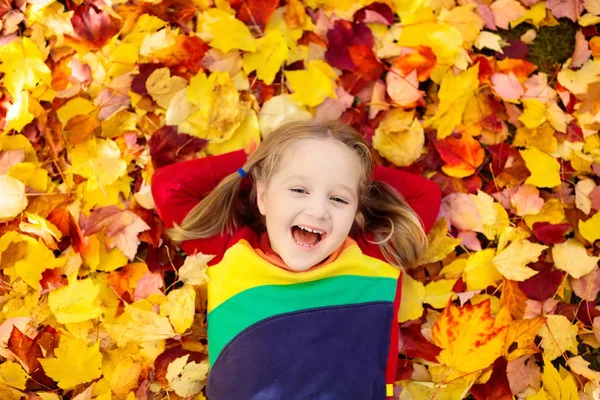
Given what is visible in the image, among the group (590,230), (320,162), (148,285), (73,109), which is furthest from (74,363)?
(590,230)

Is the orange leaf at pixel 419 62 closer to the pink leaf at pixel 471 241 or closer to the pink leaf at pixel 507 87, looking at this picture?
the pink leaf at pixel 507 87

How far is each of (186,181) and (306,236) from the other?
47 cm

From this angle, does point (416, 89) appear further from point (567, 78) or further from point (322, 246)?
point (322, 246)

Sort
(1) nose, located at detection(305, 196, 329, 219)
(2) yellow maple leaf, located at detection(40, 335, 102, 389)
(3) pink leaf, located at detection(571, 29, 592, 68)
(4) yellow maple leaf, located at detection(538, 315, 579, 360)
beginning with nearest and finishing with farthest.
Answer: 1. (1) nose, located at detection(305, 196, 329, 219)
2. (2) yellow maple leaf, located at detection(40, 335, 102, 389)
3. (4) yellow maple leaf, located at detection(538, 315, 579, 360)
4. (3) pink leaf, located at detection(571, 29, 592, 68)

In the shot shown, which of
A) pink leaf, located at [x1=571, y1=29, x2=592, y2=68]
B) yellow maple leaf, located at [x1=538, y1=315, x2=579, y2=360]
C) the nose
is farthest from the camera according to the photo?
pink leaf, located at [x1=571, y1=29, x2=592, y2=68]

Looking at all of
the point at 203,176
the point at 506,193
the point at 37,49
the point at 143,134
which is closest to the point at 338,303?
the point at 203,176

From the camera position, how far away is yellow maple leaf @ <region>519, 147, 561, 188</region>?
2.17m

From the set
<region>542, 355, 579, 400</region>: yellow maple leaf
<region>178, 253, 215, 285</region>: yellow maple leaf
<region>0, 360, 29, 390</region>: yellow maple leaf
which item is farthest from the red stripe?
<region>0, 360, 29, 390</region>: yellow maple leaf

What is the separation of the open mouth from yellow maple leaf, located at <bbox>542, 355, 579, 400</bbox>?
88cm

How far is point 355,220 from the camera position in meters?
2.06

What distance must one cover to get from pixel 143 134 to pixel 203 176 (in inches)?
12.3

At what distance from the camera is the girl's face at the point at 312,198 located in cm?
176

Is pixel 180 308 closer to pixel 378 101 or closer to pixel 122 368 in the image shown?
pixel 122 368

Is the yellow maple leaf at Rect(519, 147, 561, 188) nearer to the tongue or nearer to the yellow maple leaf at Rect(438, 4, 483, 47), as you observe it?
the yellow maple leaf at Rect(438, 4, 483, 47)
